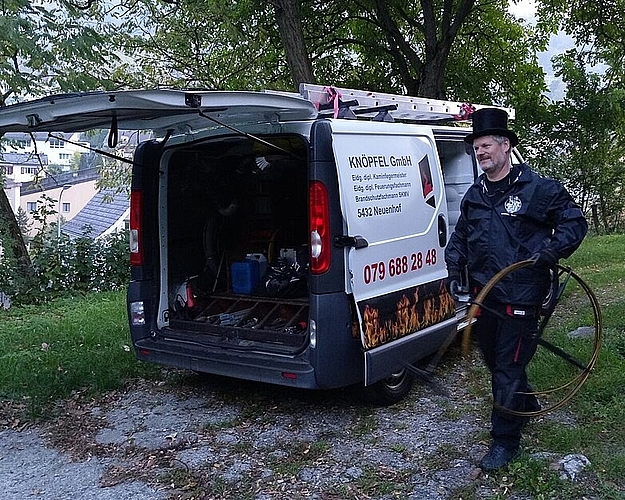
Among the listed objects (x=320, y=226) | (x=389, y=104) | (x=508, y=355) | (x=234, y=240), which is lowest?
(x=508, y=355)

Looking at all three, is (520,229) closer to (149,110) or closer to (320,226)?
(320,226)

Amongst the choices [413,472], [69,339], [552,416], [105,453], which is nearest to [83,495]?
[105,453]

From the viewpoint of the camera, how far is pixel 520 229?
3.84m

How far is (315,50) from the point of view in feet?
44.1

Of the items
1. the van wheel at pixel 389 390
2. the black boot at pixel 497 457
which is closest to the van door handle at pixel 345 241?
the van wheel at pixel 389 390

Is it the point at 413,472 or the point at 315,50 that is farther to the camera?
the point at 315,50

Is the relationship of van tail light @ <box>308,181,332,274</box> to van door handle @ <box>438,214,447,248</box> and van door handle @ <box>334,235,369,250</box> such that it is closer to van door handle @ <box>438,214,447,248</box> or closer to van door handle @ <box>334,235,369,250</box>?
van door handle @ <box>334,235,369,250</box>

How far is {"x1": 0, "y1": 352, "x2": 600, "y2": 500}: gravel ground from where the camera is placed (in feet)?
12.8

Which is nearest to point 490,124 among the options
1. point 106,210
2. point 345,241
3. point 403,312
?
point 345,241

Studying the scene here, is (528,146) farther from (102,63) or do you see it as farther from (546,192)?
(546,192)

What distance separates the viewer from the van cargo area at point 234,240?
17.4ft

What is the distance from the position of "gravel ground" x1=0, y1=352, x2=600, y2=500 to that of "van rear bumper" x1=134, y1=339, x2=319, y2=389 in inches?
15.2

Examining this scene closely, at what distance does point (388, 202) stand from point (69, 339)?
3934 millimetres

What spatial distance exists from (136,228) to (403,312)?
2.04 meters
